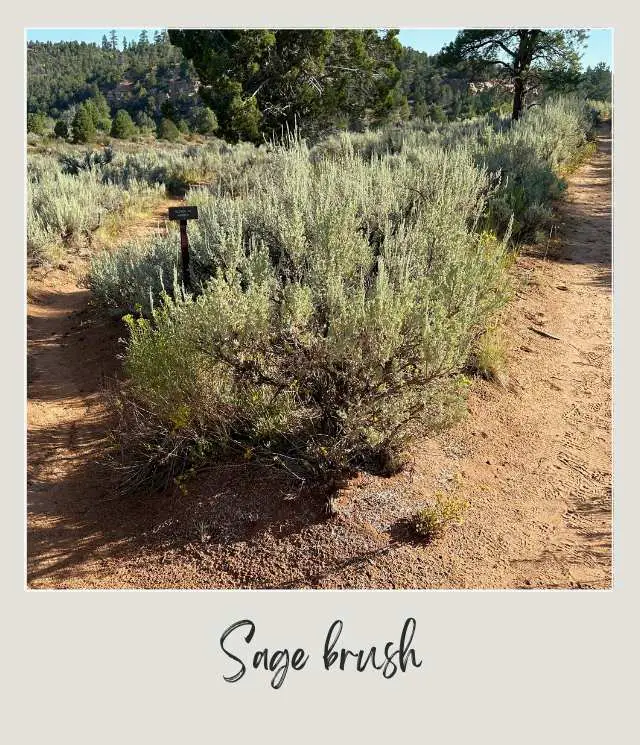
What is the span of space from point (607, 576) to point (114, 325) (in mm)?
6029

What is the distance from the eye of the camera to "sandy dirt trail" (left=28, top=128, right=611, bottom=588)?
365 cm

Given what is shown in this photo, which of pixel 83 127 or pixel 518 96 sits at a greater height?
pixel 83 127

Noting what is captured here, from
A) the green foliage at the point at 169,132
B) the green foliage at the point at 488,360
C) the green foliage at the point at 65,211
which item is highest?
the green foliage at the point at 169,132

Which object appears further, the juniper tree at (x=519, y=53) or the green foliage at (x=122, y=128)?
the green foliage at (x=122, y=128)

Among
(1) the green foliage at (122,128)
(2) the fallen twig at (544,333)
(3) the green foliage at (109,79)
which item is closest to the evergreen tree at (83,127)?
(1) the green foliage at (122,128)

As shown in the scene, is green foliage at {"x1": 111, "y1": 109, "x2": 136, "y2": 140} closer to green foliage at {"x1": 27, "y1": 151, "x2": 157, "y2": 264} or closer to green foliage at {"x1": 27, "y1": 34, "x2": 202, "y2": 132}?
green foliage at {"x1": 27, "y1": 34, "x2": 202, "y2": 132}

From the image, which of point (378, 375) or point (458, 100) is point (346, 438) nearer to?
point (378, 375)

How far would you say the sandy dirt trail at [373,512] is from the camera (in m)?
3.65

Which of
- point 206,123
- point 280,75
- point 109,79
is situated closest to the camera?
point 280,75

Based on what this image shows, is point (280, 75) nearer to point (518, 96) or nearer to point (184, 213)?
point (518, 96)

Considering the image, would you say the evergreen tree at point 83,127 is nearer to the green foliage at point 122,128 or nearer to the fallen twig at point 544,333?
the green foliage at point 122,128

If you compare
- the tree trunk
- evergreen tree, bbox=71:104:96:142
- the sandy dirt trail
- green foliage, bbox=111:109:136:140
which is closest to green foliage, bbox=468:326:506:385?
the sandy dirt trail

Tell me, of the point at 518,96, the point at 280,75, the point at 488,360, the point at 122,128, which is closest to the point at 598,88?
the point at 518,96

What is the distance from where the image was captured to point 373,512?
12.8ft
